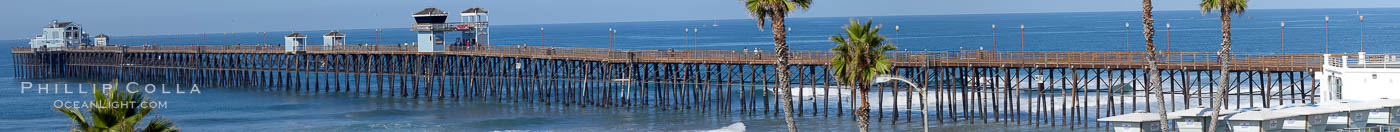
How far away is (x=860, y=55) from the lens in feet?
98.2

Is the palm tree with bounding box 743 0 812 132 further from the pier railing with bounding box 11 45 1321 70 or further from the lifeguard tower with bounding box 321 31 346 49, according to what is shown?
the lifeguard tower with bounding box 321 31 346 49

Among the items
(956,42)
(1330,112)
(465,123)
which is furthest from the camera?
(956,42)

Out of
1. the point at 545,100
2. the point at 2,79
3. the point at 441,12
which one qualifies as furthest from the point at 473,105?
the point at 2,79

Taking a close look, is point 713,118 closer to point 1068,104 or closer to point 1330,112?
point 1068,104

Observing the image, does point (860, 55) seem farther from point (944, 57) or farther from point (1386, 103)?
point (944, 57)

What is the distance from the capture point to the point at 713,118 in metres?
58.0

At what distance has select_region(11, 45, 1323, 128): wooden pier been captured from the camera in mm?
48531

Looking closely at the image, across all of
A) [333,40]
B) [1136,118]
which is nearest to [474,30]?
[333,40]

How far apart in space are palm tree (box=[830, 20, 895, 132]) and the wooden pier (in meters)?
16.0

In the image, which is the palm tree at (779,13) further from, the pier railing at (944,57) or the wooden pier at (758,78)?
the pier railing at (944,57)

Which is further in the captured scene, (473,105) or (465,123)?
(473,105)

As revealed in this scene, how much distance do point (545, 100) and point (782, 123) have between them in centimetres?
1410

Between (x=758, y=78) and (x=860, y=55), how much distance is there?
70570mm

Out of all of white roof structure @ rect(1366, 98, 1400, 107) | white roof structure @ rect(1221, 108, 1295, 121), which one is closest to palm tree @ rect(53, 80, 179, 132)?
white roof structure @ rect(1221, 108, 1295, 121)
